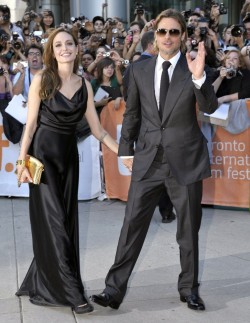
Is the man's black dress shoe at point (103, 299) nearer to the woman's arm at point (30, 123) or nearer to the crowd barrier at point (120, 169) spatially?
the woman's arm at point (30, 123)

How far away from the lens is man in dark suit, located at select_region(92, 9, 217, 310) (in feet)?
14.6

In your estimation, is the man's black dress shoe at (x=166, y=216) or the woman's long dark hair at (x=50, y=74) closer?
the woman's long dark hair at (x=50, y=74)

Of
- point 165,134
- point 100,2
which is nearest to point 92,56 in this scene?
point 165,134

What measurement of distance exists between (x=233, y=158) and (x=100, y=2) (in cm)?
1009

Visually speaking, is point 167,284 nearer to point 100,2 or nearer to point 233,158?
point 233,158

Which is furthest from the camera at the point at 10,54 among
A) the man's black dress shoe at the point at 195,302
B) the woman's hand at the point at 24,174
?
the man's black dress shoe at the point at 195,302

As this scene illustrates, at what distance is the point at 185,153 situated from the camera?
4.48 meters

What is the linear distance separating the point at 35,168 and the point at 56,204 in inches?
12.0

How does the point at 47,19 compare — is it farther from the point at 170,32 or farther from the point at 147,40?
the point at 170,32

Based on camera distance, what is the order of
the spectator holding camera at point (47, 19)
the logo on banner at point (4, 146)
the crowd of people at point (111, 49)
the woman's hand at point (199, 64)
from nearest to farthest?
the woman's hand at point (199, 64) < the crowd of people at point (111, 49) < the logo on banner at point (4, 146) < the spectator holding camera at point (47, 19)

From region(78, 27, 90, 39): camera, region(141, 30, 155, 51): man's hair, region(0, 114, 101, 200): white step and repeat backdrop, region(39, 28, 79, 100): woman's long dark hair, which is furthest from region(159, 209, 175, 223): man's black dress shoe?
region(78, 27, 90, 39): camera

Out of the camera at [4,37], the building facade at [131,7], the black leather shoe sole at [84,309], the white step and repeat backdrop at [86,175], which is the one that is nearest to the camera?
the black leather shoe sole at [84,309]

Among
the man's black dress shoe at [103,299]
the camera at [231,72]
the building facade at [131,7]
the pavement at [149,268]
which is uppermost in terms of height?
the building facade at [131,7]

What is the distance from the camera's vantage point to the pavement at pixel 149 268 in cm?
455
